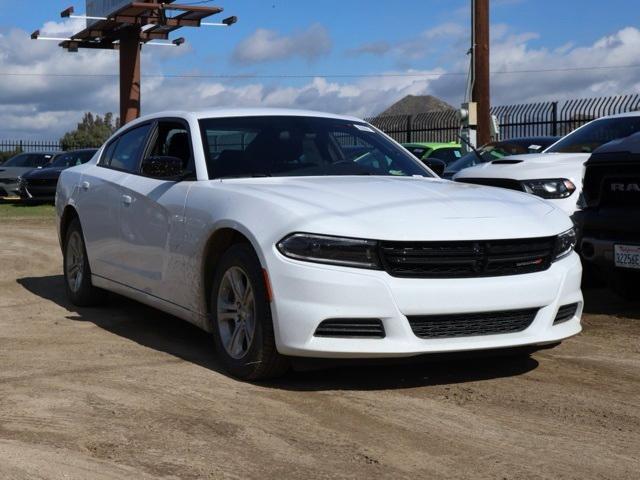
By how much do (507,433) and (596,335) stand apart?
2699mm

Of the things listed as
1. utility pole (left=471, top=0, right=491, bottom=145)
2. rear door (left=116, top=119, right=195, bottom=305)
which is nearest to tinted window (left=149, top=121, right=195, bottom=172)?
rear door (left=116, top=119, right=195, bottom=305)

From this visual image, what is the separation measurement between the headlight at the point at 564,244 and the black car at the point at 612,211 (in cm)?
→ 150

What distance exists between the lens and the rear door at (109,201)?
23.9 ft

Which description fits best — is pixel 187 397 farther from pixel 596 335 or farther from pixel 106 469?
pixel 596 335

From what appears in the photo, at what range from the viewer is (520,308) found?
531 centimetres

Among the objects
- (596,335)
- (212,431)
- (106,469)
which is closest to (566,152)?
(596,335)

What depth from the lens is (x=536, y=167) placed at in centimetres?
882

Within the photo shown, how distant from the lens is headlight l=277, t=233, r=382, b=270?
5.08 metres

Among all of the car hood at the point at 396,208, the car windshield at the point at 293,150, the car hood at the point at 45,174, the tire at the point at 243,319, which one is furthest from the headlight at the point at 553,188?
the car hood at the point at 45,174

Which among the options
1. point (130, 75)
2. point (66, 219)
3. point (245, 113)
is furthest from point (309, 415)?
point (130, 75)

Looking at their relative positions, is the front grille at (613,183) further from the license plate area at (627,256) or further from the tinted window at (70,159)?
the tinted window at (70,159)

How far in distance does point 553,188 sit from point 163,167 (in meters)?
3.72

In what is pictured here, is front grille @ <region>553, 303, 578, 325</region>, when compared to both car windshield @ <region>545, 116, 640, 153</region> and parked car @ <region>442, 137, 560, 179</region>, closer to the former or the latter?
car windshield @ <region>545, 116, 640, 153</region>

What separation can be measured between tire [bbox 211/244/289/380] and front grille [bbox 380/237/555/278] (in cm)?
70
